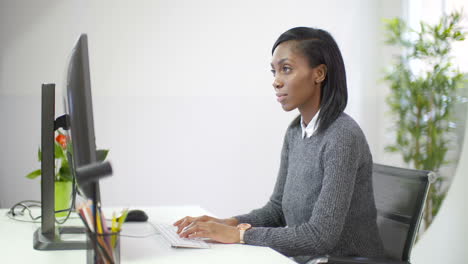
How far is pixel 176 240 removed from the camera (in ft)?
4.10

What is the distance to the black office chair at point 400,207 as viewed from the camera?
142cm

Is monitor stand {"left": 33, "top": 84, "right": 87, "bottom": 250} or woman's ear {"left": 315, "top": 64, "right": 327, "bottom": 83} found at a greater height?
woman's ear {"left": 315, "top": 64, "right": 327, "bottom": 83}

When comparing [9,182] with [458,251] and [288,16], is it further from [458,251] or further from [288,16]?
[458,251]

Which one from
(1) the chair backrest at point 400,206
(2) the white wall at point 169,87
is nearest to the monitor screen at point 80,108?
(1) the chair backrest at point 400,206

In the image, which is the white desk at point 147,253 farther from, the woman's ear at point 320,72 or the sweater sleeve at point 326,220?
the woman's ear at point 320,72

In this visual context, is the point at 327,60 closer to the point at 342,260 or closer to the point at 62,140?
the point at 342,260

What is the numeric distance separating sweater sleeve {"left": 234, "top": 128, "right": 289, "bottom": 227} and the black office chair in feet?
1.06

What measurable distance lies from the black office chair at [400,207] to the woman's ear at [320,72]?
1.17 feet

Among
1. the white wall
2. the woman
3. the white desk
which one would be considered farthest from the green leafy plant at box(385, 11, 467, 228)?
the white desk

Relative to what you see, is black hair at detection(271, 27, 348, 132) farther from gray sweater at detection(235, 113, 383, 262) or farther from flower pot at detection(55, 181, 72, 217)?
flower pot at detection(55, 181, 72, 217)

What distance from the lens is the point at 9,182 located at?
10.5 feet

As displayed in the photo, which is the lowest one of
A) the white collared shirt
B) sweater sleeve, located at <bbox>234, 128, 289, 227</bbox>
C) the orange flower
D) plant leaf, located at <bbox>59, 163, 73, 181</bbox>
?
sweater sleeve, located at <bbox>234, 128, 289, 227</bbox>

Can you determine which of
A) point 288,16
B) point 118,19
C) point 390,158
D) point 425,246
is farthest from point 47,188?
point 390,158

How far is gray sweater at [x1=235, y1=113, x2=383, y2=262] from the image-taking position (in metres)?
1.29
